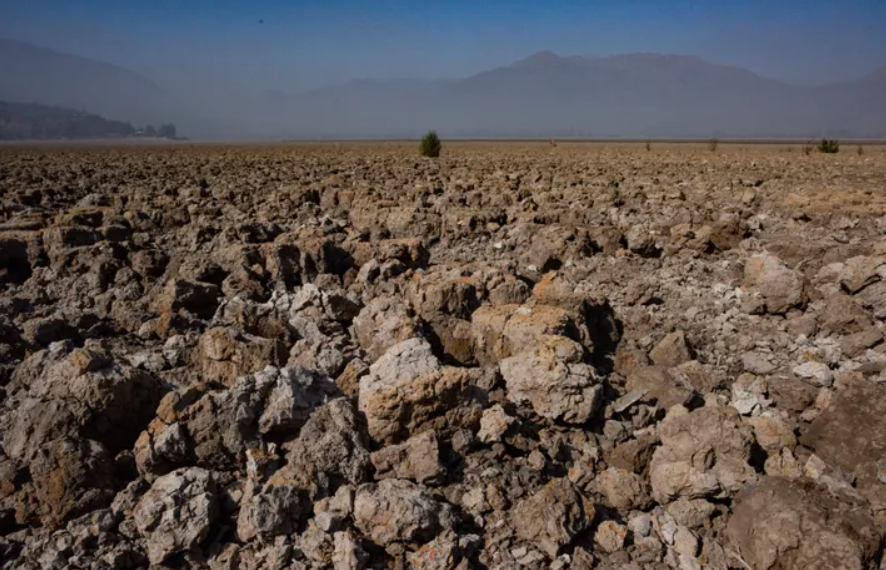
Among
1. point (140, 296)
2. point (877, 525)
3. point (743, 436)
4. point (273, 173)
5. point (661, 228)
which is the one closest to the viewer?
point (877, 525)

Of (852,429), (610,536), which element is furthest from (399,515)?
(852,429)

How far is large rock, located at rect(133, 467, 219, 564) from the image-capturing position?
2.53 m

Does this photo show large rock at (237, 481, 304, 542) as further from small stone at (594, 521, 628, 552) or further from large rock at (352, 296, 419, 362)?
small stone at (594, 521, 628, 552)

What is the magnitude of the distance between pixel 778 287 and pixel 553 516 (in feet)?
11.4

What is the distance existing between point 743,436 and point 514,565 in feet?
4.93

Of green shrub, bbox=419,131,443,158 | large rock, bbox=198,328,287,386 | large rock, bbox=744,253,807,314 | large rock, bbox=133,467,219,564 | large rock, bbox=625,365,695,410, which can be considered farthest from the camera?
Result: green shrub, bbox=419,131,443,158

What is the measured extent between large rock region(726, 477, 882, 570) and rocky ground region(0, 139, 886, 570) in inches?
0.4

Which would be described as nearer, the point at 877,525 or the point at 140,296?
the point at 877,525

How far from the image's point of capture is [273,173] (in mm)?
17312

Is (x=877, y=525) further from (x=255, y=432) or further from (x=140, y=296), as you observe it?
(x=140, y=296)

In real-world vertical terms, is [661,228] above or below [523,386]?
above

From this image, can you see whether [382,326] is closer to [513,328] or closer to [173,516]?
[513,328]

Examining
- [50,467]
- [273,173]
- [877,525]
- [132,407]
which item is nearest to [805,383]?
[877,525]

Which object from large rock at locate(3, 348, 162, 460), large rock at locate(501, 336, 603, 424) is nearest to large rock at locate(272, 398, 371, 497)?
large rock at locate(3, 348, 162, 460)
